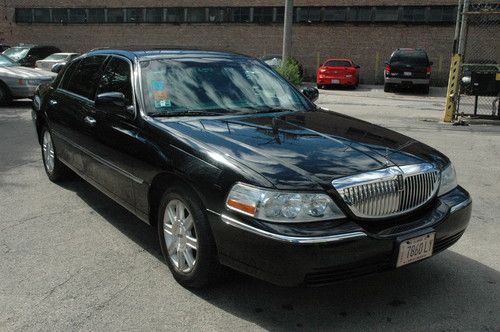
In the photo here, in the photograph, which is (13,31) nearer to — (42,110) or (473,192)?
(42,110)

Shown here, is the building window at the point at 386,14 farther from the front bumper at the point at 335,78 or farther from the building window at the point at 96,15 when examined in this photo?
the building window at the point at 96,15

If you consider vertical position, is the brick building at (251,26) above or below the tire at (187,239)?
Answer: above

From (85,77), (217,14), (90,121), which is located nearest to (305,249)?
(90,121)

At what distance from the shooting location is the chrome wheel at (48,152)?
593 centimetres

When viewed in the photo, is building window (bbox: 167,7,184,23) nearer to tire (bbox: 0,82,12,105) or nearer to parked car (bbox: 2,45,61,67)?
parked car (bbox: 2,45,61,67)

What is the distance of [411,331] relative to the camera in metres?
2.99

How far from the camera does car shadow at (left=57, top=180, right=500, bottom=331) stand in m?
3.07

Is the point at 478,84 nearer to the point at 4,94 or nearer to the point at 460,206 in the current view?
the point at 460,206

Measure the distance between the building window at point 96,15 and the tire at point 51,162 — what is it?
105ft

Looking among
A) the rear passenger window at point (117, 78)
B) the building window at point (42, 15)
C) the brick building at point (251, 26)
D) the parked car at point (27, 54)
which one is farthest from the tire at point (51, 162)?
the building window at point (42, 15)

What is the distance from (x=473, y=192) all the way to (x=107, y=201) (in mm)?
4259

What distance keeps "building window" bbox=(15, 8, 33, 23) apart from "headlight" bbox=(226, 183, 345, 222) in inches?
1559

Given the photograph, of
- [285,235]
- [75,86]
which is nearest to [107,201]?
[75,86]

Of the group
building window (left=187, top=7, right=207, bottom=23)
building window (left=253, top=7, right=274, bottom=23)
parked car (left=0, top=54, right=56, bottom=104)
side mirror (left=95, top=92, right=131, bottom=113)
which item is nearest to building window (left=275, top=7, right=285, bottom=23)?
building window (left=253, top=7, right=274, bottom=23)
